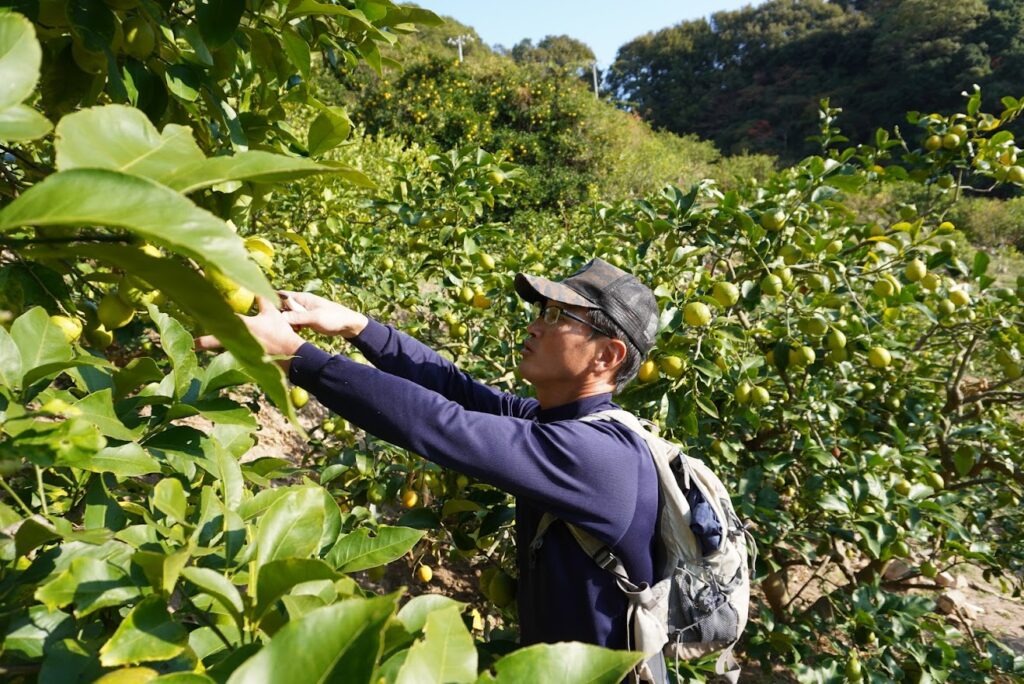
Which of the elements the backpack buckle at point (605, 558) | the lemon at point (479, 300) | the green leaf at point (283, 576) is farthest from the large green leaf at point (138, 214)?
the lemon at point (479, 300)

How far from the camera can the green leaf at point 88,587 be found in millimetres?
597

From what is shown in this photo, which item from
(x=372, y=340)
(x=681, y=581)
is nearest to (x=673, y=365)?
(x=681, y=581)

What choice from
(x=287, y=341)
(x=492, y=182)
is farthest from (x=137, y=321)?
(x=492, y=182)

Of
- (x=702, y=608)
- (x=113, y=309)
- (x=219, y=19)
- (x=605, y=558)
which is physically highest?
(x=219, y=19)

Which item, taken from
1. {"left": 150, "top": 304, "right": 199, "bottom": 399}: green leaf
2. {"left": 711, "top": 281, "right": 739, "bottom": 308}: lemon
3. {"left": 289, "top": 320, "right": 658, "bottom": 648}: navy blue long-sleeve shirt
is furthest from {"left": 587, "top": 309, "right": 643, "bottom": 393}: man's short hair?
{"left": 150, "top": 304, "right": 199, "bottom": 399}: green leaf

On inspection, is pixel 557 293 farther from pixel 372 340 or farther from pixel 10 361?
pixel 10 361

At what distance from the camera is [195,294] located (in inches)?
16.8

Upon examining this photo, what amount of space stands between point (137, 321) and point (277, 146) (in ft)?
1.42

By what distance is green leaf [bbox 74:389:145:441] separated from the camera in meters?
0.75

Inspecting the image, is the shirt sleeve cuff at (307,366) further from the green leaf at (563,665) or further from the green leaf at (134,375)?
the green leaf at (563,665)

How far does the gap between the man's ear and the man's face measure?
0.05 feet

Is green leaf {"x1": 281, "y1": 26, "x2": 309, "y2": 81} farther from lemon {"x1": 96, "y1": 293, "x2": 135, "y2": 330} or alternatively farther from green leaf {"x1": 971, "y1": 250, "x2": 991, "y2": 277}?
green leaf {"x1": 971, "y1": 250, "x2": 991, "y2": 277}

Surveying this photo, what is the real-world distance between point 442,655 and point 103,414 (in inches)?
20.0

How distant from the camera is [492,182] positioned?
101 inches
